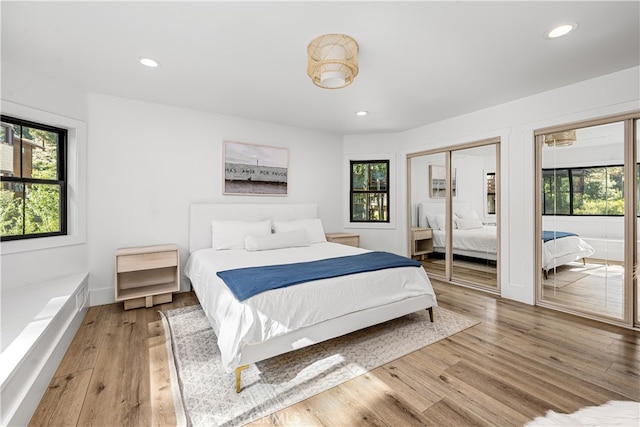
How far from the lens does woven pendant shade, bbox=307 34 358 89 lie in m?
2.08

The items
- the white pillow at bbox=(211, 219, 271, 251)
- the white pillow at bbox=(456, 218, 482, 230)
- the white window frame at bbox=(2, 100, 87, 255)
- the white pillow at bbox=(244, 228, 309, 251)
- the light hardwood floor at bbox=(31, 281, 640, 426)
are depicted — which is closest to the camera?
the light hardwood floor at bbox=(31, 281, 640, 426)

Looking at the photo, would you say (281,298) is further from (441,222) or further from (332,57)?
(441,222)

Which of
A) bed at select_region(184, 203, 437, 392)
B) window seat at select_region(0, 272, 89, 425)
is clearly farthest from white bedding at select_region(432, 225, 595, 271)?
window seat at select_region(0, 272, 89, 425)

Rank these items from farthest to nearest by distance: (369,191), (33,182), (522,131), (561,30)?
(369,191), (522,131), (33,182), (561,30)

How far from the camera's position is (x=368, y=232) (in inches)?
206

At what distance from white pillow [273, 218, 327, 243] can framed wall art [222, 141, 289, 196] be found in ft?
1.96

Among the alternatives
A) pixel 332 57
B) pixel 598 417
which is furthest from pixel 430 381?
pixel 332 57

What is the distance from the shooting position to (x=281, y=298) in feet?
6.60

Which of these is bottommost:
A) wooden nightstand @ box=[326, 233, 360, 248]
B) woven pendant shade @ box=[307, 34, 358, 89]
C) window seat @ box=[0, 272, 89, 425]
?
window seat @ box=[0, 272, 89, 425]

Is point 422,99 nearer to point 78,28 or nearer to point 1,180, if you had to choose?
point 78,28

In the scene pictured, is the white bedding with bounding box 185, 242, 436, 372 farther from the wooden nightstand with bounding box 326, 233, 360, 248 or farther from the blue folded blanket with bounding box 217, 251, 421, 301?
the wooden nightstand with bounding box 326, 233, 360, 248

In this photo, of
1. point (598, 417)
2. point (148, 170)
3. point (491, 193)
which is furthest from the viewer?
point (491, 193)

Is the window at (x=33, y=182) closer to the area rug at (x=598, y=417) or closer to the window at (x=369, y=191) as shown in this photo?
the window at (x=369, y=191)

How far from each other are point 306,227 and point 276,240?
2.41 ft
